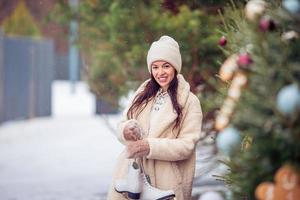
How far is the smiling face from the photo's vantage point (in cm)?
417

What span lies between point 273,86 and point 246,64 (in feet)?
0.61

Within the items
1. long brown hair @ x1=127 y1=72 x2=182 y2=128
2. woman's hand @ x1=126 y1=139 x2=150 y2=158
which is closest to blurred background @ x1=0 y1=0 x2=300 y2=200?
long brown hair @ x1=127 y1=72 x2=182 y2=128

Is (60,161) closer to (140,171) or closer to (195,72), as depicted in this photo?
(195,72)

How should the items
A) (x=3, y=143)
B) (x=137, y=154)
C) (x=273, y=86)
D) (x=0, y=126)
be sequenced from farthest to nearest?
(x=0, y=126)
(x=3, y=143)
(x=137, y=154)
(x=273, y=86)

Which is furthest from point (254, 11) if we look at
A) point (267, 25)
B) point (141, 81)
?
point (141, 81)

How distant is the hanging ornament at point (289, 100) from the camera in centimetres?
212

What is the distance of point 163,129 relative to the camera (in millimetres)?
4117

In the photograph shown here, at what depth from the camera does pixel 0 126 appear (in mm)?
16750

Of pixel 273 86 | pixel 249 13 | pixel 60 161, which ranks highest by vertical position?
pixel 249 13

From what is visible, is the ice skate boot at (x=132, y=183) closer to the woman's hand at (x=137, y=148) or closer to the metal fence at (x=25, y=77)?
the woman's hand at (x=137, y=148)

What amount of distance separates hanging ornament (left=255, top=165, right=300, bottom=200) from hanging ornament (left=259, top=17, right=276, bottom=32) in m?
0.46

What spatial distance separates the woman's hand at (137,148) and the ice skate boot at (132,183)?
A: 0.09m

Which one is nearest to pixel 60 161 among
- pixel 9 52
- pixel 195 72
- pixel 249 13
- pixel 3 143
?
pixel 3 143

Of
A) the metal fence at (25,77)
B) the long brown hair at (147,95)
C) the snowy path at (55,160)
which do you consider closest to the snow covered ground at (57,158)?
the snowy path at (55,160)
